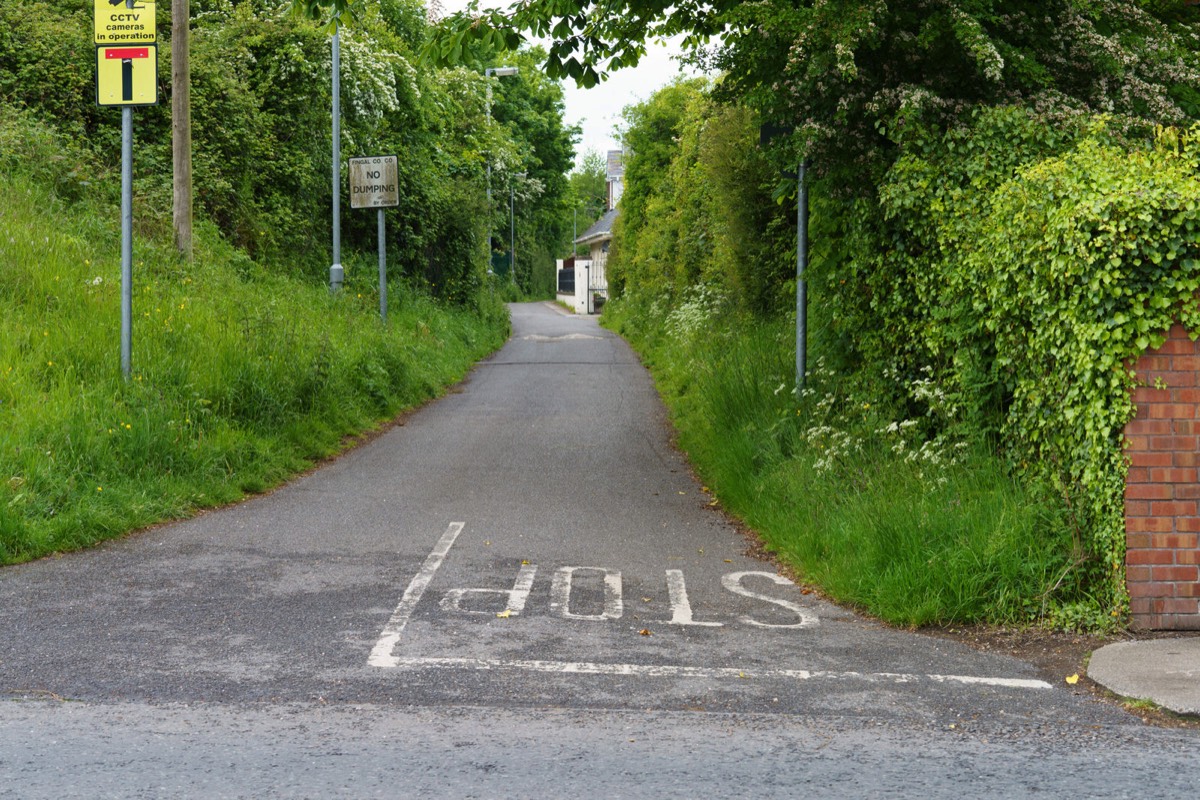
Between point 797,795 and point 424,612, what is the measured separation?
10.5 ft

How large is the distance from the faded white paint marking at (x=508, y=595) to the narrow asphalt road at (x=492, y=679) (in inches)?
1.1

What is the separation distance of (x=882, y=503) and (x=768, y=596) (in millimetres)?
1058

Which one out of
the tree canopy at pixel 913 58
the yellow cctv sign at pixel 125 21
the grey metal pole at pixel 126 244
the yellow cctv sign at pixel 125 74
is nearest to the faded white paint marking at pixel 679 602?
the tree canopy at pixel 913 58

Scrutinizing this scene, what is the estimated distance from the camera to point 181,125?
16.5 metres

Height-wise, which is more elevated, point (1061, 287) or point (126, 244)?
point (126, 244)

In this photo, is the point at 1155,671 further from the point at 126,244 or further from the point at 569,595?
the point at 126,244

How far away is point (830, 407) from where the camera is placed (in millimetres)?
10711

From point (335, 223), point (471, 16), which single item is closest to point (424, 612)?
point (471, 16)

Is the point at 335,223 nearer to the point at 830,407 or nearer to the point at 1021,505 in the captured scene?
the point at 830,407

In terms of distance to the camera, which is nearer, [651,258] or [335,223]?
[335,223]

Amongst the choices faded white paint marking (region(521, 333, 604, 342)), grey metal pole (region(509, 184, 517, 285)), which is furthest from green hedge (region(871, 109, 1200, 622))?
grey metal pole (region(509, 184, 517, 285))

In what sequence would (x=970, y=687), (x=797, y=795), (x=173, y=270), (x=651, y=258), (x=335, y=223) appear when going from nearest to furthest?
(x=797, y=795) < (x=970, y=687) < (x=173, y=270) < (x=335, y=223) < (x=651, y=258)

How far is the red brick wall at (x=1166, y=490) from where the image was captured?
6480 mm

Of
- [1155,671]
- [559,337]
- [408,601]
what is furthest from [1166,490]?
[559,337]
